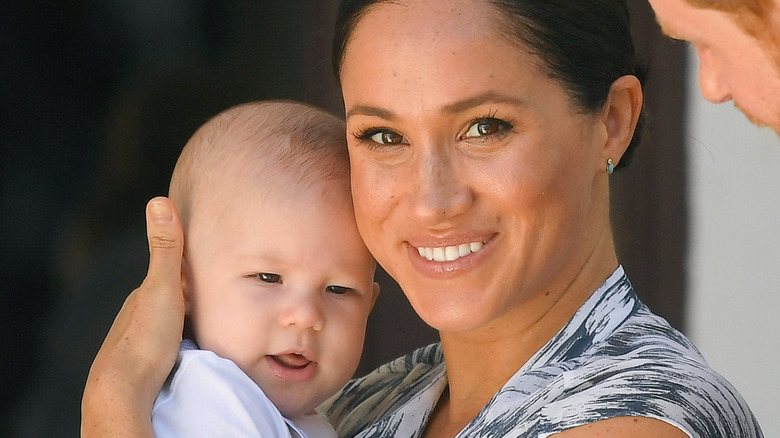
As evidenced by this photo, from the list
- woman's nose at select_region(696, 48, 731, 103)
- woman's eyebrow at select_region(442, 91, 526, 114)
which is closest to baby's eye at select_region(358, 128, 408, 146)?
woman's eyebrow at select_region(442, 91, 526, 114)

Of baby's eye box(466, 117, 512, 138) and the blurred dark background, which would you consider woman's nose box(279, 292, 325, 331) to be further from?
the blurred dark background

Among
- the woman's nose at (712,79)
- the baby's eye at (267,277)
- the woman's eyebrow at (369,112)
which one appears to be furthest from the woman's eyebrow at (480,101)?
the woman's nose at (712,79)

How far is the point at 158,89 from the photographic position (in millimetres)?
3889

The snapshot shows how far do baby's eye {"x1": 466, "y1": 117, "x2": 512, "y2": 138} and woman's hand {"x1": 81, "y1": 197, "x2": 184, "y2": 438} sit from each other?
53 cm

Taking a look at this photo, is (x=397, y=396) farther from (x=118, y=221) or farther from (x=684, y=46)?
(x=118, y=221)

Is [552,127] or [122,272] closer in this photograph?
[552,127]

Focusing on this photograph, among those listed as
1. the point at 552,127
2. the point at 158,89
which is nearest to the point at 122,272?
the point at 158,89

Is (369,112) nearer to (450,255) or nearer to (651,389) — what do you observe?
(450,255)

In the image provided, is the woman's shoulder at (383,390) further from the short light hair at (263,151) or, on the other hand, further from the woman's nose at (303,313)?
the short light hair at (263,151)

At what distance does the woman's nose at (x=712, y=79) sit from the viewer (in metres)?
0.98

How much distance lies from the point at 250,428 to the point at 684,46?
2.08m

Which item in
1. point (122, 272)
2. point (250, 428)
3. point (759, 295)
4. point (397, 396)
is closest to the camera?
point (250, 428)

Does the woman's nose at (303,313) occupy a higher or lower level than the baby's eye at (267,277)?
lower

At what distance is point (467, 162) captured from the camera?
1801 mm
